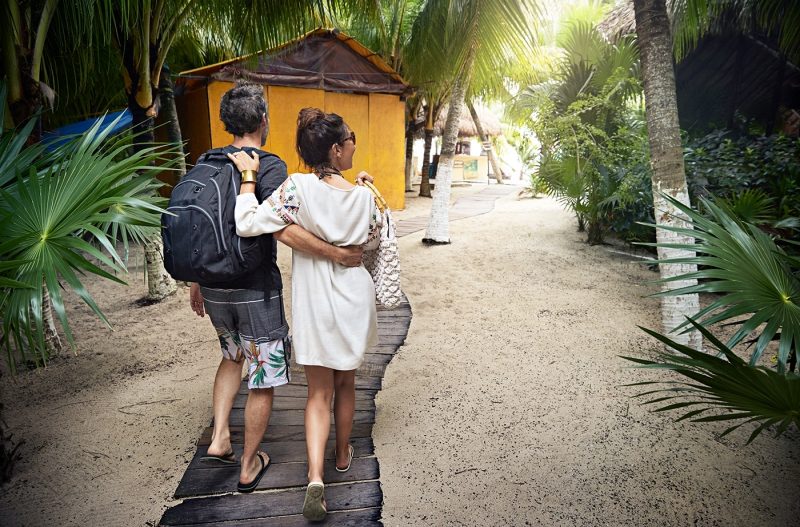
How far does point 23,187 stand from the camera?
5.75ft

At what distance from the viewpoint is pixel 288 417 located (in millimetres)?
2951

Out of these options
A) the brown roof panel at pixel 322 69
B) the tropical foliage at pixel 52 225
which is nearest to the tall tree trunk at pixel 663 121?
the tropical foliage at pixel 52 225

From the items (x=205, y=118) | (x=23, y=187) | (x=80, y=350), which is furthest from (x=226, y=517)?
(x=205, y=118)

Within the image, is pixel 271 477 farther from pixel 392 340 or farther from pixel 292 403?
pixel 392 340

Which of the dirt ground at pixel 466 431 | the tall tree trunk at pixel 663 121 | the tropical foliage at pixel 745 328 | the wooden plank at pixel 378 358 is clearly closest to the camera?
the tropical foliage at pixel 745 328

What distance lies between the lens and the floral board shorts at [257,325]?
6.91 feet

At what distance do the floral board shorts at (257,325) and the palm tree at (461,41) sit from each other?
4.56m

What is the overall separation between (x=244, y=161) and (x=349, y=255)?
22.6 inches

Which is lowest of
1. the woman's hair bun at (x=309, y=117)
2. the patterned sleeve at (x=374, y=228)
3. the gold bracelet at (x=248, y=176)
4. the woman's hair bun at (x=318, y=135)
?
the patterned sleeve at (x=374, y=228)

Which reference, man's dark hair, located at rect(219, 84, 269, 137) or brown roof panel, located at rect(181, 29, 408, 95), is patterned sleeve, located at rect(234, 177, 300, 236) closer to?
man's dark hair, located at rect(219, 84, 269, 137)

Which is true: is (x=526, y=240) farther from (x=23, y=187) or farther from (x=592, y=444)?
(x=23, y=187)

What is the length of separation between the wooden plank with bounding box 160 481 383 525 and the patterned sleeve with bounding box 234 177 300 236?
124cm

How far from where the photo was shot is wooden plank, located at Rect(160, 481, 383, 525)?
2.15 meters

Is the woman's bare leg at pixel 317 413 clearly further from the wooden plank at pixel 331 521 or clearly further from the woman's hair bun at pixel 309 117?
the woman's hair bun at pixel 309 117
